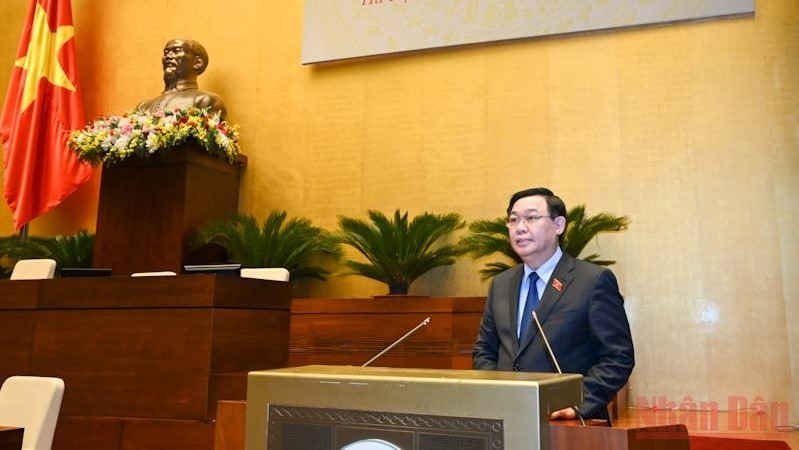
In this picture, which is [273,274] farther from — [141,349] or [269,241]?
[141,349]

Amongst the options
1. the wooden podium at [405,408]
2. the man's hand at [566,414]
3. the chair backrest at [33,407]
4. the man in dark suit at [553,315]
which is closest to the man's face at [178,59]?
the chair backrest at [33,407]

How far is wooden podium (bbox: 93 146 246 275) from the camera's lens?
5.61 metres

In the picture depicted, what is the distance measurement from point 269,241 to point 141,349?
5.47ft

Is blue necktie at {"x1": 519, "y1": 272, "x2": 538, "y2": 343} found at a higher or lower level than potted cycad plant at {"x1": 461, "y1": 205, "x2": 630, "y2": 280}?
lower

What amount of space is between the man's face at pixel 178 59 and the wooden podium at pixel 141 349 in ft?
8.76

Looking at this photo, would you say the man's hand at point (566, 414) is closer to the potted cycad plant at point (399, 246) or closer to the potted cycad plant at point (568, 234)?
the potted cycad plant at point (568, 234)

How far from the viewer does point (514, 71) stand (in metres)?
5.88

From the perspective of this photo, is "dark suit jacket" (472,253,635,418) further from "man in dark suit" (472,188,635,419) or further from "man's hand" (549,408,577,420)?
"man's hand" (549,408,577,420)

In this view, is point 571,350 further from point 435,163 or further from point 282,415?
point 435,163

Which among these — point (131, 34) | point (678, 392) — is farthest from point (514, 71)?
point (131, 34)

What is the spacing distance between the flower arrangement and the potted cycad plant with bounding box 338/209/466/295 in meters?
1.34

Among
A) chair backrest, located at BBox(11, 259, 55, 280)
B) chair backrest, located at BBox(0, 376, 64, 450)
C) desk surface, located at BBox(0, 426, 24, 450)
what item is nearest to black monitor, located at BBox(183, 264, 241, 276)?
chair backrest, located at BBox(0, 376, 64, 450)

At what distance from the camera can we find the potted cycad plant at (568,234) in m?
4.64

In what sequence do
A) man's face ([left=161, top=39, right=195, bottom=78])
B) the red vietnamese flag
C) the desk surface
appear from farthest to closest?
the red vietnamese flag → man's face ([left=161, top=39, right=195, bottom=78]) → the desk surface
